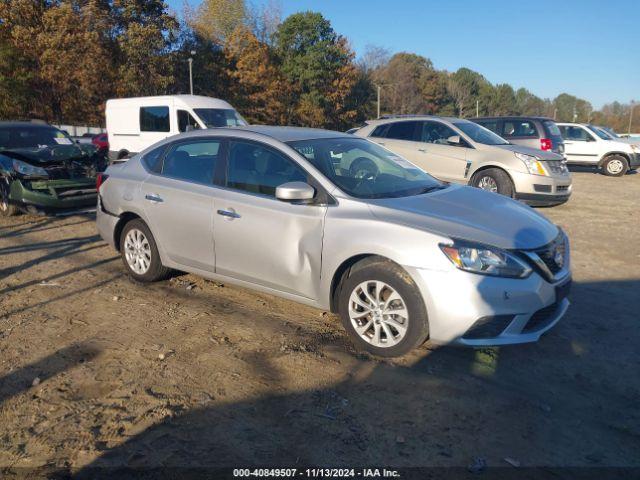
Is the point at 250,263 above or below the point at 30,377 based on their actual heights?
above

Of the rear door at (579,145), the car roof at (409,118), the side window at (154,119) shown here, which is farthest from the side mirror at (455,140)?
the rear door at (579,145)

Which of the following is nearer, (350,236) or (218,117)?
(350,236)

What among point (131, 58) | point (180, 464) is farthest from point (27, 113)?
point (180, 464)

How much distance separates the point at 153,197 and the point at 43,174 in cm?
444

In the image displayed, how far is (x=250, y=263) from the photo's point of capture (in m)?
4.62

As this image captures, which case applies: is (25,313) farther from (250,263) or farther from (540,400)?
(540,400)

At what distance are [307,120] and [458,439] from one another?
49.1m

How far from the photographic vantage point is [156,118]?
15.1 meters

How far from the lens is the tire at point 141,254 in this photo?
18.1 ft

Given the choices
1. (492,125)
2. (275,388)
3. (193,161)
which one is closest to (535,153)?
(492,125)

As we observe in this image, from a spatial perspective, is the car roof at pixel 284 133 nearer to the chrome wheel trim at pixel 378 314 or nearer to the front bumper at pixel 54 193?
the chrome wheel trim at pixel 378 314

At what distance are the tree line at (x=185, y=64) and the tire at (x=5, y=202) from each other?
1110 inches

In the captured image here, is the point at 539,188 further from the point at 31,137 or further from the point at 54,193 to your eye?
the point at 31,137

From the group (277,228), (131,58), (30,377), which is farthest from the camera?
(131,58)
